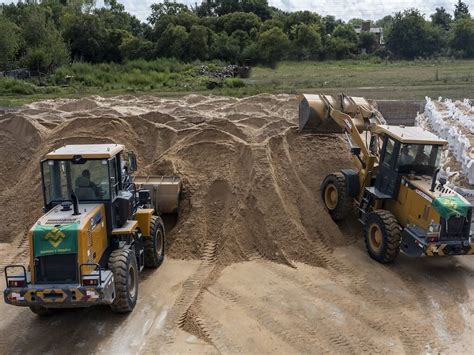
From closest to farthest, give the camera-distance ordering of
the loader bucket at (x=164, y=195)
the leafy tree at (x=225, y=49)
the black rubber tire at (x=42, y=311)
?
the black rubber tire at (x=42, y=311) < the loader bucket at (x=164, y=195) < the leafy tree at (x=225, y=49)

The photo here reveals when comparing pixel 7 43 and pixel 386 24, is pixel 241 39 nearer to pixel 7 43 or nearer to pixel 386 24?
pixel 7 43

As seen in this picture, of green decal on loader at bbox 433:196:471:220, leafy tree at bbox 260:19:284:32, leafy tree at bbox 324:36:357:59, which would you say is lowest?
green decal on loader at bbox 433:196:471:220

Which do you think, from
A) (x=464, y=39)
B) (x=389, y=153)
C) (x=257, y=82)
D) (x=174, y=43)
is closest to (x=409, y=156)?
(x=389, y=153)

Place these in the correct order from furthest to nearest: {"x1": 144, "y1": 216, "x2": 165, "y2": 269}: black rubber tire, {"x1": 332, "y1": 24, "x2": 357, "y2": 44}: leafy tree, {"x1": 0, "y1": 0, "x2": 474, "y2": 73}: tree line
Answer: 1. {"x1": 332, "y1": 24, "x2": 357, "y2": 44}: leafy tree
2. {"x1": 0, "y1": 0, "x2": 474, "y2": 73}: tree line
3. {"x1": 144, "y1": 216, "x2": 165, "y2": 269}: black rubber tire

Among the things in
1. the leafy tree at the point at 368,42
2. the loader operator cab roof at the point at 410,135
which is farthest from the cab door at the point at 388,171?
the leafy tree at the point at 368,42

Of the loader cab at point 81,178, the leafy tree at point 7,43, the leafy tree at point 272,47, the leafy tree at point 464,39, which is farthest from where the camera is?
the leafy tree at point 464,39

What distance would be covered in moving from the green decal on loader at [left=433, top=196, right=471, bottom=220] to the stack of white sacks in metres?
2.42

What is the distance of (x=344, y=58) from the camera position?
55.8m

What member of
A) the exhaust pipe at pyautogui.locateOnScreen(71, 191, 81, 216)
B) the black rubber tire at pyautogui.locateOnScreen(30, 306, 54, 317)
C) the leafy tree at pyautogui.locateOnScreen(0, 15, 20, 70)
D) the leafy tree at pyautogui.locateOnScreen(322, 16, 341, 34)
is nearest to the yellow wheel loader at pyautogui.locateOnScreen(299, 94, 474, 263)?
the exhaust pipe at pyautogui.locateOnScreen(71, 191, 81, 216)

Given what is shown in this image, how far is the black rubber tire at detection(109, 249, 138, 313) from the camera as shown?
347 inches

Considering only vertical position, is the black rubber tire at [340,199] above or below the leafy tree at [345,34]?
below

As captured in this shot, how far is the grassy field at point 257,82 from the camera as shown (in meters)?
33.6

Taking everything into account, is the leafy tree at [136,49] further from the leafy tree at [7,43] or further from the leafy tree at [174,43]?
the leafy tree at [7,43]

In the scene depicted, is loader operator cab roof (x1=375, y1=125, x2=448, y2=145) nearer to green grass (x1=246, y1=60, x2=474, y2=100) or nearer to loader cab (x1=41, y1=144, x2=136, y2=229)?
loader cab (x1=41, y1=144, x2=136, y2=229)
